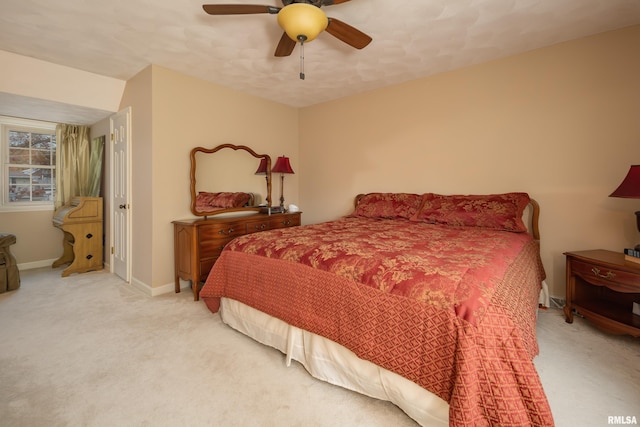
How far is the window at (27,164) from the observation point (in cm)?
391

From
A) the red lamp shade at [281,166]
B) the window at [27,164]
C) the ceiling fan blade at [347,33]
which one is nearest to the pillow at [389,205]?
the red lamp shade at [281,166]

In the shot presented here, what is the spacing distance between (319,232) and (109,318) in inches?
78.9

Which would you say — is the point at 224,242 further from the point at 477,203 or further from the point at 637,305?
the point at 637,305

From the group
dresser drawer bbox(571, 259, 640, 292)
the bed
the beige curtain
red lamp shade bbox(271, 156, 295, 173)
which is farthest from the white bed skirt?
the beige curtain

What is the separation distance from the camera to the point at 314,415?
144cm

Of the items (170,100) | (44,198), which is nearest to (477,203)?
(170,100)

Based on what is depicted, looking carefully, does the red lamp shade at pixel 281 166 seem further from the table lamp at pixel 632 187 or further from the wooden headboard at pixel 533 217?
the table lamp at pixel 632 187

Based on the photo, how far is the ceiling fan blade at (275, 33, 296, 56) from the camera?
2.09m

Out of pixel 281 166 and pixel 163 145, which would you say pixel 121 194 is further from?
pixel 281 166

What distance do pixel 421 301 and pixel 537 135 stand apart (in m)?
2.57

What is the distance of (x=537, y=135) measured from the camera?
2816mm

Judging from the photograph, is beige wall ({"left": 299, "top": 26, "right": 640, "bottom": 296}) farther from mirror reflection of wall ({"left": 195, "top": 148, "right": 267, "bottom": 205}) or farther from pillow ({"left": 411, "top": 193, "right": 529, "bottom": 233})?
mirror reflection of wall ({"left": 195, "top": 148, "right": 267, "bottom": 205})

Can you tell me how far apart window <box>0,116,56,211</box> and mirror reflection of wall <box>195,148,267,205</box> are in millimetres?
2660

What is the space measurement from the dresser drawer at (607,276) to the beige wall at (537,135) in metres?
0.55
